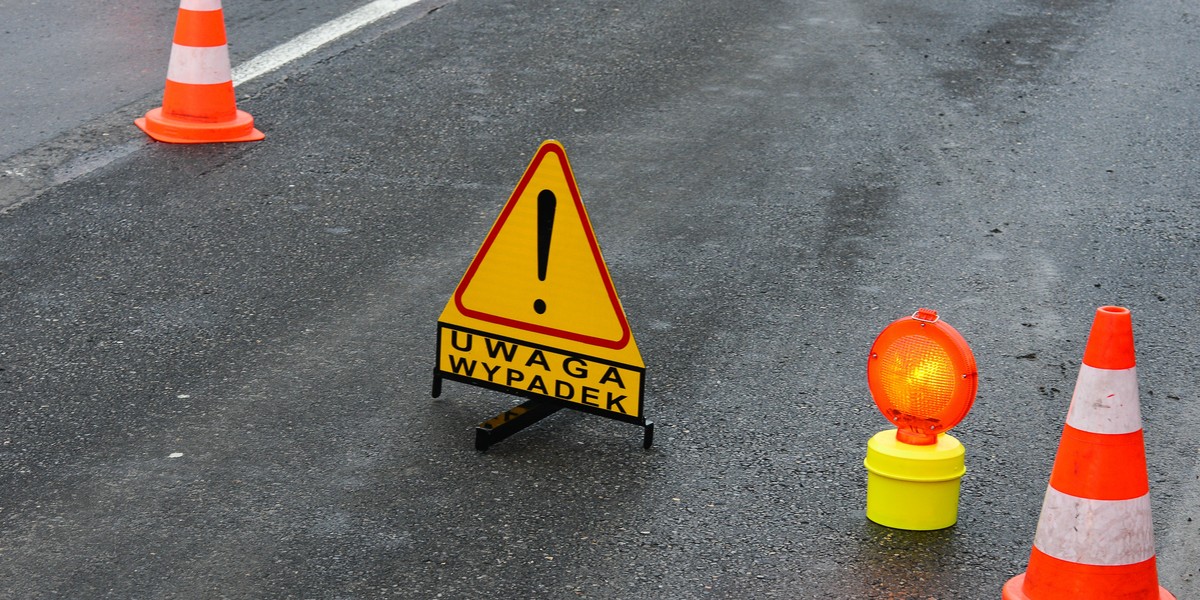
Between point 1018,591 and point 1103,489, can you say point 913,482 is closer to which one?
point 1018,591

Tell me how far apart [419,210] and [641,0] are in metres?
4.97

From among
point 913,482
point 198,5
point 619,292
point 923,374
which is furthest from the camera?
point 198,5

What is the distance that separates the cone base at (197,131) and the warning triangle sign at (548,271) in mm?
3538

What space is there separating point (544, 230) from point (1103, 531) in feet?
6.65

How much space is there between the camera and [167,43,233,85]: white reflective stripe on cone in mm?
8164

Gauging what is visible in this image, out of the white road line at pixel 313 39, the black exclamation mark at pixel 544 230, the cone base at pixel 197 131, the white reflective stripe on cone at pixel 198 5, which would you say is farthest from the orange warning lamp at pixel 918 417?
the white road line at pixel 313 39

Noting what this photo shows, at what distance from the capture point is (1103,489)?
3.94m

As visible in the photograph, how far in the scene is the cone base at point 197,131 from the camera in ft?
27.1

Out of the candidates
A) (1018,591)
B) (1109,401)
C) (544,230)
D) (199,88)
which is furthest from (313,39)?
(1109,401)

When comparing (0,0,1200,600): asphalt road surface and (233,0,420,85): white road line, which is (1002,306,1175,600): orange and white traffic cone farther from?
(233,0,420,85): white road line

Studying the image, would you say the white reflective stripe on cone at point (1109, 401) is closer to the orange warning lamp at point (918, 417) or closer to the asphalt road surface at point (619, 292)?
the orange warning lamp at point (918, 417)

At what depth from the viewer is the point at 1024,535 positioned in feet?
15.0

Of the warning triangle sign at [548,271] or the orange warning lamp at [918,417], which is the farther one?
the warning triangle sign at [548,271]

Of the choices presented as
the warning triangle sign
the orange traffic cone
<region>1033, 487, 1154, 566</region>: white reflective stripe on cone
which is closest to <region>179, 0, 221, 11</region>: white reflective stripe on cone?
the orange traffic cone
